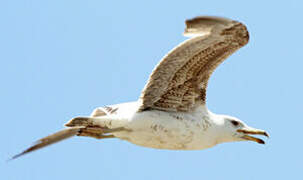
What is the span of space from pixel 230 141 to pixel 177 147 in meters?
1.31

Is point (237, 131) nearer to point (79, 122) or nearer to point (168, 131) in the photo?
point (168, 131)

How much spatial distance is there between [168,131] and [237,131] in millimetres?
1644

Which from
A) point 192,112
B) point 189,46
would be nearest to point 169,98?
point 192,112

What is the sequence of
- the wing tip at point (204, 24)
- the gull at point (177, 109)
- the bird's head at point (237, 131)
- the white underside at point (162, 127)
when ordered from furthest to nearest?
the bird's head at point (237, 131), the white underside at point (162, 127), the gull at point (177, 109), the wing tip at point (204, 24)

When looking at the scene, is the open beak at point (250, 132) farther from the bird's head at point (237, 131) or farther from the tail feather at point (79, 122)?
the tail feather at point (79, 122)

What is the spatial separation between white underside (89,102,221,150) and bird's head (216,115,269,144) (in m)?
0.43

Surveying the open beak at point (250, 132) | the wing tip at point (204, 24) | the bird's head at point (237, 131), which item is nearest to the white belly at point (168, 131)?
the bird's head at point (237, 131)

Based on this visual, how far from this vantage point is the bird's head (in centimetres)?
1467

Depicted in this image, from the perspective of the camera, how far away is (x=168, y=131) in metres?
13.8

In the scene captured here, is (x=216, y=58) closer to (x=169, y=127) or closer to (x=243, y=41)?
(x=243, y=41)

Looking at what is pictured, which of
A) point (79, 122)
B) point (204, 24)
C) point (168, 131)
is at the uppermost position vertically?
point (204, 24)

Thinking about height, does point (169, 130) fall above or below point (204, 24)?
below

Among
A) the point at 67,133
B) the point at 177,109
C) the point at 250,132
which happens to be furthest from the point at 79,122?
the point at 250,132

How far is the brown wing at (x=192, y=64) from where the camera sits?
12750 millimetres
